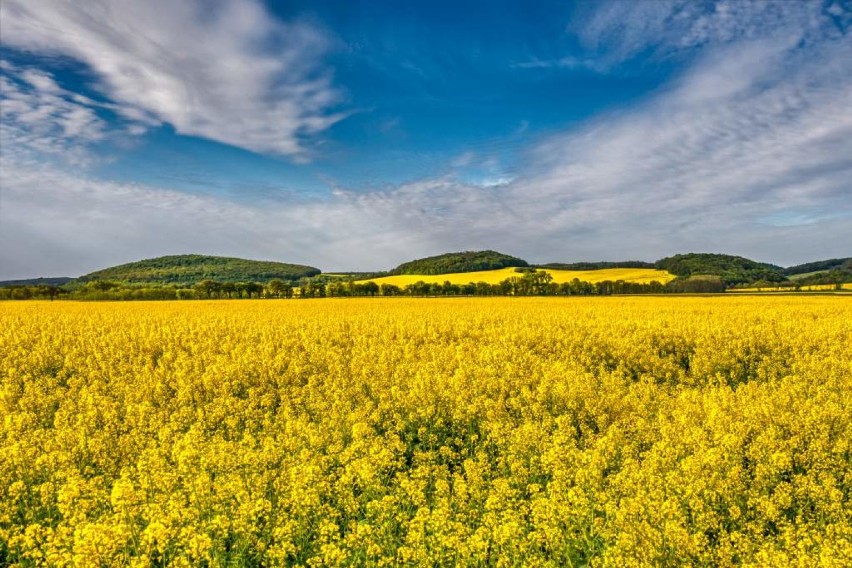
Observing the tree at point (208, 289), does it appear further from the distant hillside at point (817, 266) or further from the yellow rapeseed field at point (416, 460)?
the distant hillside at point (817, 266)

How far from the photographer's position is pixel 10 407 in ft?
34.2

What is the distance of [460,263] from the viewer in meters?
150

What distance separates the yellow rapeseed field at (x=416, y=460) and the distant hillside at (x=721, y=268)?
118 m

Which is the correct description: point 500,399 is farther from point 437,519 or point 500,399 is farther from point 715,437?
point 437,519

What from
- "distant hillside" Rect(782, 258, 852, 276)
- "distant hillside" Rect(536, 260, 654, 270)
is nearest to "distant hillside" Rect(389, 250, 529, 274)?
"distant hillside" Rect(536, 260, 654, 270)

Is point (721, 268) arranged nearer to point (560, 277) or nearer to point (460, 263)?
point (560, 277)

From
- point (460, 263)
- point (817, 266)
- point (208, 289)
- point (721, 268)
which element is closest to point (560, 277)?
point (460, 263)

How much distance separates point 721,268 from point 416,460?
148929mm

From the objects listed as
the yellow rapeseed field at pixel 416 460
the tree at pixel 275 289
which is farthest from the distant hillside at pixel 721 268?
the yellow rapeseed field at pixel 416 460

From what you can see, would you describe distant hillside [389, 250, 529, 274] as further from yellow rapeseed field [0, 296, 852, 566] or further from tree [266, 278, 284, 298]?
yellow rapeseed field [0, 296, 852, 566]

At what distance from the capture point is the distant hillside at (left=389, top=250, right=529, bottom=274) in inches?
5630

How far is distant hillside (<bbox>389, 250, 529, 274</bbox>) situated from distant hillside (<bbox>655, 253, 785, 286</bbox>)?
47048mm

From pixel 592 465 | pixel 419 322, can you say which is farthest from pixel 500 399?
pixel 419 322

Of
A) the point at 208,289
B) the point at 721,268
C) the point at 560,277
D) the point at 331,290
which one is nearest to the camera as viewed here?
the point at 208,289
